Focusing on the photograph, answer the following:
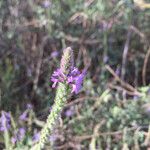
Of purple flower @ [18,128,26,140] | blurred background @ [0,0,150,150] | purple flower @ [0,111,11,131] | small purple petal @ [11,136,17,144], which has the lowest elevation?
small purple petal @ [11,136,17,144]

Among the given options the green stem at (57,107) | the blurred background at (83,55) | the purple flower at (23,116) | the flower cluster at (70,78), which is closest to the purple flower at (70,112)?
the blurred background at (83,55)

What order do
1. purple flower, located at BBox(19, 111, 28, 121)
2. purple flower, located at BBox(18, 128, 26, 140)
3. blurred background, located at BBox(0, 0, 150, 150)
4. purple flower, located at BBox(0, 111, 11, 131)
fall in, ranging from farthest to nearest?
blurred background, located at BBox(0, 0, 150, 150)
purple flower, located at BBox(19, 111, 28, 121)
purple flower, located at BBox(18, 128, 26, 140)
purple flower, located at BBox(0, 111, 11, 131)

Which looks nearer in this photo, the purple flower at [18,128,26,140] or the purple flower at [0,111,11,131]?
the purple flower at [0,111,11,131]

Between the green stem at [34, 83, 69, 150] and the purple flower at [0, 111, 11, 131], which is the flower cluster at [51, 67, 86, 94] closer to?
the green stem at [34, 83, 69, 150]

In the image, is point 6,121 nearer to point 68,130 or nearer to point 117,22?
point 68,130

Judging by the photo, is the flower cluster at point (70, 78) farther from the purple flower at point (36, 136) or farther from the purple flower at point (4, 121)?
the purple flower at point (36, 136)

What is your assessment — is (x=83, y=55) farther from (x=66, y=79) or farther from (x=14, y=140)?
(x=66, y=79)

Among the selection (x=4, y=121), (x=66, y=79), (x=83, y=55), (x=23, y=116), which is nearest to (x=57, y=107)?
(x=66, y=79)

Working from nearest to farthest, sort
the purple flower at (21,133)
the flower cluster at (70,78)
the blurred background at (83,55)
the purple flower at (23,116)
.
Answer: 1. the flower cluster at (70,78)
2. the purple flower at (21,133)
3. the purple flower at (23,116)
4. the blurred background at (83,55)

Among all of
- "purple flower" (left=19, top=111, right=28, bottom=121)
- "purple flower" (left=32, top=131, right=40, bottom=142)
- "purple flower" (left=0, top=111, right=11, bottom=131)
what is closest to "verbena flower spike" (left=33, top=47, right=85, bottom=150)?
"purple flower" (left=0, top=111, right=11, bottom=131)
